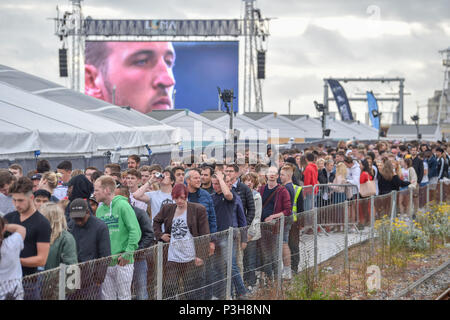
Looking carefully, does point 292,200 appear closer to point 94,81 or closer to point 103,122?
point 103,122

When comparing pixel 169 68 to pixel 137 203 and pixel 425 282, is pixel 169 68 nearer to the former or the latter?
pixel 425 282

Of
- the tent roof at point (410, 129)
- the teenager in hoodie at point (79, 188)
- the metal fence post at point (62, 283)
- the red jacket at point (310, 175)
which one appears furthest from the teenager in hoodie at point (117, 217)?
the tent roof at point (410, 129)

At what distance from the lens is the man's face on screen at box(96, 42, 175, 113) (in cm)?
6819

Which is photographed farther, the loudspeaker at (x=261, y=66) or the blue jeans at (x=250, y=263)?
the loudspeaker at (x=261, y=66)

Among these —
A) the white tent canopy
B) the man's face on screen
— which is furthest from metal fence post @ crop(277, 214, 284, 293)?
the man's face on screen

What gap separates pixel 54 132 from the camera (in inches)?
586

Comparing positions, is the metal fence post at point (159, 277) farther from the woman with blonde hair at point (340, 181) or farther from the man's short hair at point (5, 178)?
the woman with blonde hair at point (340, 181)

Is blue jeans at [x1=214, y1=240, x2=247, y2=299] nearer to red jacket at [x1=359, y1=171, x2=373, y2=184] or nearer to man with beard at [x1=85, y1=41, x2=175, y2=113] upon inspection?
red jacket at [x1=359, y1=171, x2=373, y2=184]

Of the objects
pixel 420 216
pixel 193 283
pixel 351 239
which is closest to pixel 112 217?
pixel 193 283

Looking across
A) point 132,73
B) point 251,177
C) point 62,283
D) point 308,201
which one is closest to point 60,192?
point 251,177

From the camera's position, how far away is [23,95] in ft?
59.7

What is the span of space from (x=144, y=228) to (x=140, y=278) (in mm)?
1094

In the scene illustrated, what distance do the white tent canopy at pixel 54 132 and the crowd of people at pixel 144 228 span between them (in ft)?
8.77

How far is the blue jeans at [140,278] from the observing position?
6918 millimetres
